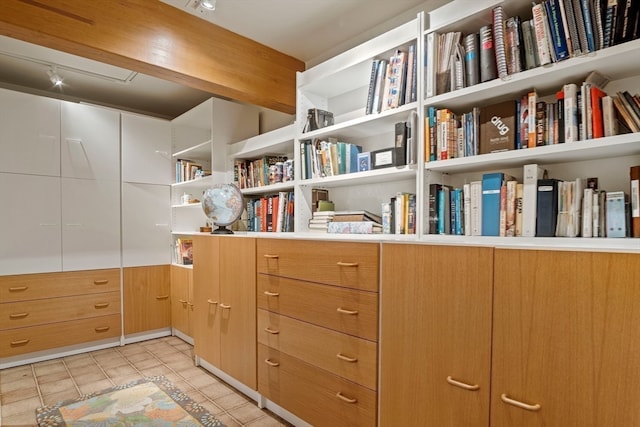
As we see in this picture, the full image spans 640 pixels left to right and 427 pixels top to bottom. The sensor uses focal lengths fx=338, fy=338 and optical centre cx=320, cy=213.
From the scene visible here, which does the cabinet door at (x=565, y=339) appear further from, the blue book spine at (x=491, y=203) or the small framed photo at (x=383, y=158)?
the small framed photo at (x=383, y=158)

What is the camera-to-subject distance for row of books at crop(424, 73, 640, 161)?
1.24 m

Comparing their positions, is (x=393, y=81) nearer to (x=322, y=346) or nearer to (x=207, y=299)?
(x=322, y=346)

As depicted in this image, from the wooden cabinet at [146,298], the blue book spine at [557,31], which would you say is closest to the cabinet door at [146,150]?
the wooden cabinet at [146,298]

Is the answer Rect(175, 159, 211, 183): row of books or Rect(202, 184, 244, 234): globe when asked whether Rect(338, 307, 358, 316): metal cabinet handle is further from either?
Rect(175, 159, 211, 183): row of books

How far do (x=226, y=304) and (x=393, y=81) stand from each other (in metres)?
1.81

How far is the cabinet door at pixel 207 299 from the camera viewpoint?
249 centimetres

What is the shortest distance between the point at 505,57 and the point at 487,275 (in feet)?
3.05

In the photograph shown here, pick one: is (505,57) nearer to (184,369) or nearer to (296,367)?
(296,367)

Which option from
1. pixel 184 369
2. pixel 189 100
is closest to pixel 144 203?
pixel 189 100

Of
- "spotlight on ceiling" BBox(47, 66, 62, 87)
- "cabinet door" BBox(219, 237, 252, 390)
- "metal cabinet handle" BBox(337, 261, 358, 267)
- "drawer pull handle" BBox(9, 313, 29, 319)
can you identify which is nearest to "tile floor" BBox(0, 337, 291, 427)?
"cabinet door" BBox(219, 237, 252, 390)

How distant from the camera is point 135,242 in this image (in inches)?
134

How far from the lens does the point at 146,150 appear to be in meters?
3.49

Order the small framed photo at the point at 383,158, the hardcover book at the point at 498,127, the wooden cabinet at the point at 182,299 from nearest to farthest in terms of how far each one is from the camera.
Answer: the hardcover book at the point at 498,127 → the small framed photo at the point at 383,158 → the wooden cabinet at the point at 182,299

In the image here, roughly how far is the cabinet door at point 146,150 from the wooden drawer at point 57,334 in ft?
4.58
